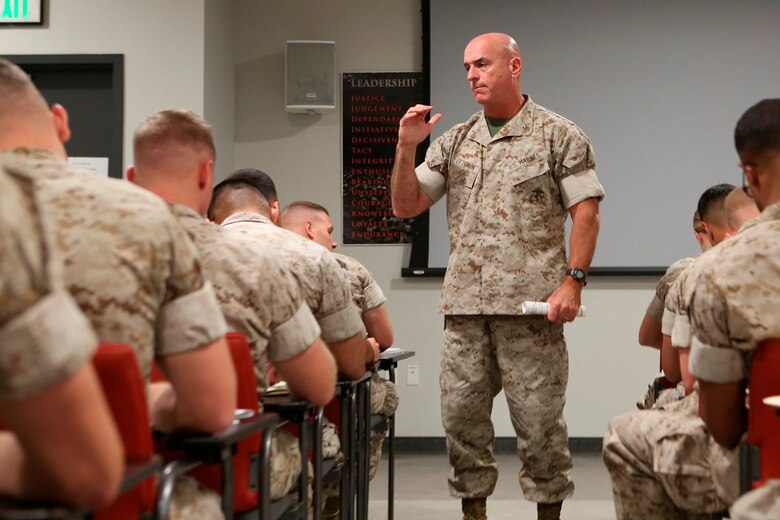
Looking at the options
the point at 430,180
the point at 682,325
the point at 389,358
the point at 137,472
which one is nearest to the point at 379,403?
the point at 389,358

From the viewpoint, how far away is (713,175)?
19.5 feet

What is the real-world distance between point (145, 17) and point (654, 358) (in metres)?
3.50

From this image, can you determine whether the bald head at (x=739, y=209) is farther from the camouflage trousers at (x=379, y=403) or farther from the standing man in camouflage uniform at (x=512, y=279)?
the camouflage trousers at (x=379, y=403)

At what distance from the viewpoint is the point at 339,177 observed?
6.18 metres

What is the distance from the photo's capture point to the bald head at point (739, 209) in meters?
3.19

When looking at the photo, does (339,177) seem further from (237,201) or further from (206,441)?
(206,441)

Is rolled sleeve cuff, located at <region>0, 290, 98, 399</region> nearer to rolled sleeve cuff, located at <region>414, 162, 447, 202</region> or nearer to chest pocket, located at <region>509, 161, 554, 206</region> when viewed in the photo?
chest pocket, located at <region>509, 161, 554, 206</region>

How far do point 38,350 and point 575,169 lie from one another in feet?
9.18

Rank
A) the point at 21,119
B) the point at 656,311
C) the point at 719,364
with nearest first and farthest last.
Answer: the point at 21,119, the point at 719,364, the point at 656,311

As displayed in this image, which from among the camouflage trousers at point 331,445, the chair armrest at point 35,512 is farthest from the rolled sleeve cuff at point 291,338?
the chair armrest at point 35,512

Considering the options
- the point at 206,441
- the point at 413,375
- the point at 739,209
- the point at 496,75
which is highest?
the point at 496,75

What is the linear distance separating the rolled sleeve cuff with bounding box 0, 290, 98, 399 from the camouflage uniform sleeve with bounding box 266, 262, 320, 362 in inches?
46.8

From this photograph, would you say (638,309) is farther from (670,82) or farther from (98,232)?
(98,232)

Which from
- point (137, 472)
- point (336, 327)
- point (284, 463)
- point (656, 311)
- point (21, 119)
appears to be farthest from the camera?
point (656, 311)
